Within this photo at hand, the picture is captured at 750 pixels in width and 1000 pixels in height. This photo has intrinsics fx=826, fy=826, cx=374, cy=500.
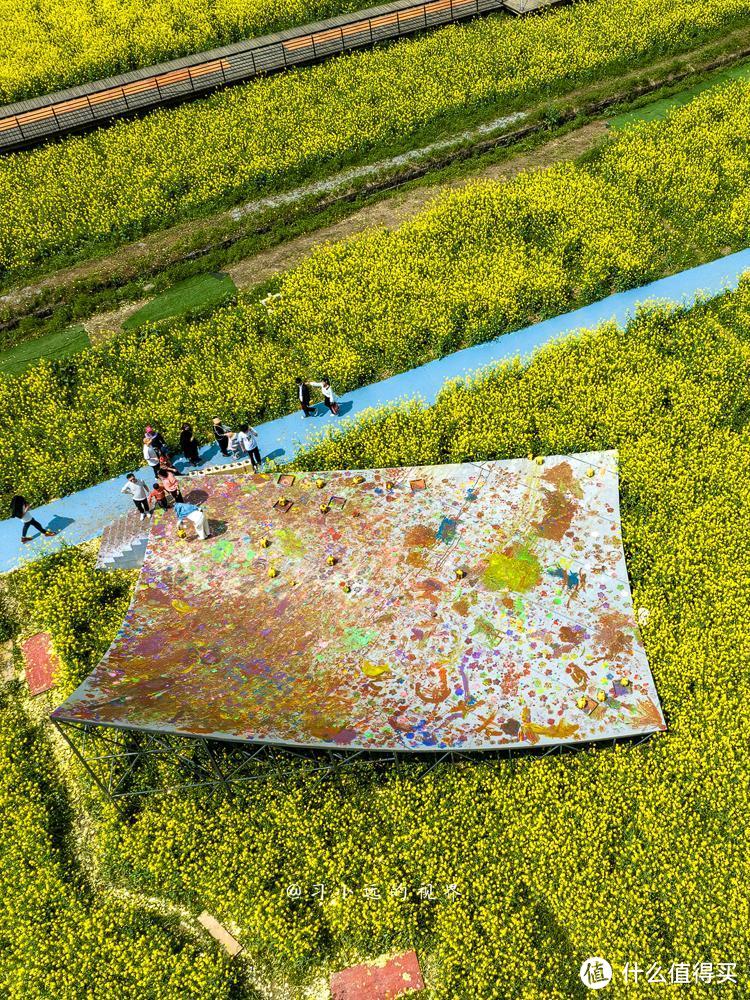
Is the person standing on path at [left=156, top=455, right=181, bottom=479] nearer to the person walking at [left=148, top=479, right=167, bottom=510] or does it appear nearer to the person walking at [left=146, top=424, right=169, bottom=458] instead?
the person walking at [left=146, top=424, right=169, bottom=458]

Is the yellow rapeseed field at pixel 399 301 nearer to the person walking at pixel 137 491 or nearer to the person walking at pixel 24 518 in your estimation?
the person walking at pixel 24 518

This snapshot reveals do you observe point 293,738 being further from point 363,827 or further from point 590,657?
point 590,657

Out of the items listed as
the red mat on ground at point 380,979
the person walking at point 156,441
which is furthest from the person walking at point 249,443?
the red mat on ground at point 380,979

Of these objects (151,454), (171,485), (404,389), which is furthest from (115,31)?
(171,485)

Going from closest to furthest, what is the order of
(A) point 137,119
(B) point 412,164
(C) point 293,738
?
1. (C) point 293,738
2. (B) point 412,164
3. (A) point 137,119

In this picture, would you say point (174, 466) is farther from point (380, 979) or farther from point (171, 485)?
point (380, 979)

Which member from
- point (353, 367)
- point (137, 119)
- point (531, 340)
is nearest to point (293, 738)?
point (353, 367)

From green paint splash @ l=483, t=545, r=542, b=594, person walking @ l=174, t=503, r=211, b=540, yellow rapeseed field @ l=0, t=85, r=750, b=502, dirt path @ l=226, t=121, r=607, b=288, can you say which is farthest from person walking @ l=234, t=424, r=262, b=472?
dirt path @ l=226, t=121, r=607, b=288
